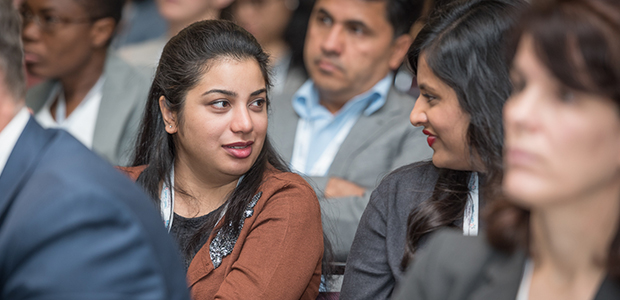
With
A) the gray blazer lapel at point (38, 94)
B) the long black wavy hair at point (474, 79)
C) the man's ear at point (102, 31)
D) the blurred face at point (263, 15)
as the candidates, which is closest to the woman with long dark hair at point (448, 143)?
the long black wavy hair at point (474, 79)

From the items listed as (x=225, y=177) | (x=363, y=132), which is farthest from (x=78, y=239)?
(x=363, y=132)

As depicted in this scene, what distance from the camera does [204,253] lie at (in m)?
1.75

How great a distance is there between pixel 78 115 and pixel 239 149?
1509 mm

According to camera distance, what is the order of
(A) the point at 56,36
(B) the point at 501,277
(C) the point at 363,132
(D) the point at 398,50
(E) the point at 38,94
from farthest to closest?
(E) the point at 38,94 < (A) the point at 56,36 < (D) the point at 398,50 < (C) the point at 363,132 < (B) the point at 501,277

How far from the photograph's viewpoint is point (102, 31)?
3.12 meters

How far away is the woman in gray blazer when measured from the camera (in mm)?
885

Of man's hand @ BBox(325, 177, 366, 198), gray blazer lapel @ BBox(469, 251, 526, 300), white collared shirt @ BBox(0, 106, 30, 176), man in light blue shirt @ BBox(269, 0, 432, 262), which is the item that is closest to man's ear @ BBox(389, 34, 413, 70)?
man in light blue shirt @ BBox(269, 0, 432, 262)

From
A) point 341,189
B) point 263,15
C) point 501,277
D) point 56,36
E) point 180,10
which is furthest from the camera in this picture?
point 263,15

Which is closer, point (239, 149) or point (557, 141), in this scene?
point (557, 141)

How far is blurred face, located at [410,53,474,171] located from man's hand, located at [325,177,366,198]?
2.14ft

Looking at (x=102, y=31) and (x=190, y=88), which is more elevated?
(x=102, y=31)

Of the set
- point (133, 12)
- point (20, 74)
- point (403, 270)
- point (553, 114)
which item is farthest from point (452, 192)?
point (133, 12)

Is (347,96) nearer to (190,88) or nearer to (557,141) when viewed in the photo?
(190,88)

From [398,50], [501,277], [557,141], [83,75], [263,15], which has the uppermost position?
[263,15]
